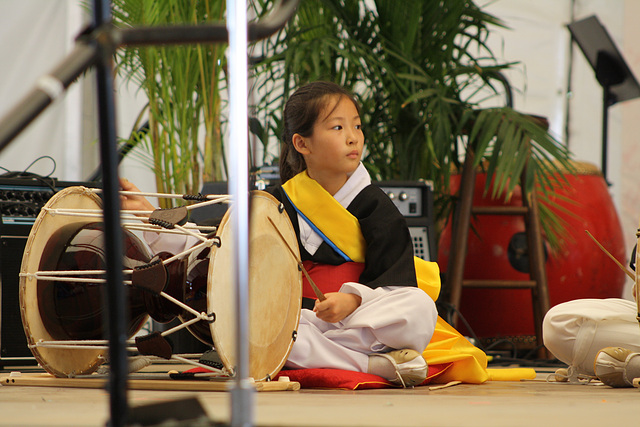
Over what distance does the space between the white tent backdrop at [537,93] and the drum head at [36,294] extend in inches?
70.0

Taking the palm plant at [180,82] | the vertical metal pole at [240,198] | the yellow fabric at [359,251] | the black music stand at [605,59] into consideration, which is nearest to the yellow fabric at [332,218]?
the yellow fabric at [359,251]

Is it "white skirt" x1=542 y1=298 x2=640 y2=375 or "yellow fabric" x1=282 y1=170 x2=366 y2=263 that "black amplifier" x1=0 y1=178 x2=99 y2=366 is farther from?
"white skirt" x1=542 y1=298 x2=640 y2=375

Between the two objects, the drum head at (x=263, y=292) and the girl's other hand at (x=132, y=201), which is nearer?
the drum head at (x=263, y=292)

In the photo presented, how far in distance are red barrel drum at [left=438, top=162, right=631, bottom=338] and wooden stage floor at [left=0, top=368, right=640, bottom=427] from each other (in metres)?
1.50

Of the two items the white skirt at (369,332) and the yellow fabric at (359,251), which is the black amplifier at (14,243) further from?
the white skirt at (369,332)

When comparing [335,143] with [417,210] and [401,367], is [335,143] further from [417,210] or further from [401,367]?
[417,210]

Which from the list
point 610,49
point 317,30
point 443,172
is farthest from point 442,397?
point 610,49

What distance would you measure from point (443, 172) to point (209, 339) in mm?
1465

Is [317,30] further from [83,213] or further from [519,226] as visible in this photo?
[83,213]

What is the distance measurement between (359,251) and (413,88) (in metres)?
1.09

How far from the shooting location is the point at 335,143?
6.02 ft

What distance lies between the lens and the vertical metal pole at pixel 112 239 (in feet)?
1.89

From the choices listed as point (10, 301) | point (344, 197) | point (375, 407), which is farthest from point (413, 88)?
point (375, 407)

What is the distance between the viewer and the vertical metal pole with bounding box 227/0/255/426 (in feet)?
1.87
